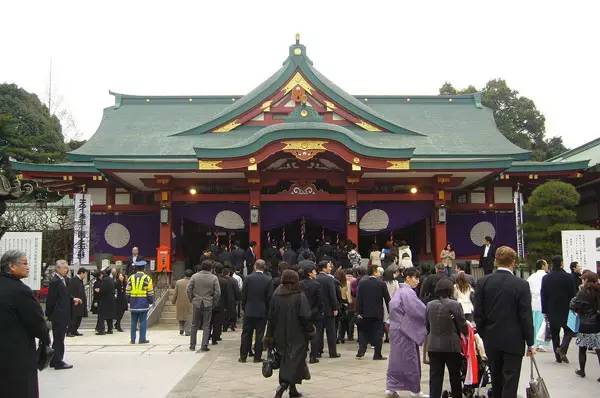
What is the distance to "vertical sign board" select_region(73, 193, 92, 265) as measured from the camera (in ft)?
60.2

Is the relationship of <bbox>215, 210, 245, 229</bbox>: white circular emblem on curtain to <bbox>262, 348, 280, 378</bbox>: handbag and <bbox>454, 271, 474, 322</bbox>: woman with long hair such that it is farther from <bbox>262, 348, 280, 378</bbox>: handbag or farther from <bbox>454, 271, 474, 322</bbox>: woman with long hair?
<bbox>262, 348, 280, 378</bbox>: handbag

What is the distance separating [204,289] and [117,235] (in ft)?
33.6

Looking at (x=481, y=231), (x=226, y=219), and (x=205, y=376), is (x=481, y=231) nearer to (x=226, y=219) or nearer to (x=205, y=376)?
(x=226, y=219)

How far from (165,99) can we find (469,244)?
45.7ft

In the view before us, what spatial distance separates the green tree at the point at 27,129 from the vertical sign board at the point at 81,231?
9787 millimetres

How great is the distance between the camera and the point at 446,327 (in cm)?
613

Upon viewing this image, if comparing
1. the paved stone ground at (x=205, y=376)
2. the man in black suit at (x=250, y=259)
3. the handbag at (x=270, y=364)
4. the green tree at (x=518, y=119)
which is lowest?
the paved stone ground at (x=205, y=376)

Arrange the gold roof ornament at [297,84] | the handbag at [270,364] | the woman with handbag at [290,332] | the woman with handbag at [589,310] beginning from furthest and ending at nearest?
the gold roof ornament at [297,84], the woman with handbag at [589,310], the handbag at [270,364], the woman with handbag at [290,332]

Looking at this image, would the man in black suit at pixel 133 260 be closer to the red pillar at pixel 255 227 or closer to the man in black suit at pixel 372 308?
the red pillar at pixel 255 227

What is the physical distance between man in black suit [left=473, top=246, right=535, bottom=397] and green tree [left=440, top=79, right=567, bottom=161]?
37.0m

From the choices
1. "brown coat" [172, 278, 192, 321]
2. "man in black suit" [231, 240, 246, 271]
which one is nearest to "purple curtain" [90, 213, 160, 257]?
"man in black suit" [231, 240, 246, 271]

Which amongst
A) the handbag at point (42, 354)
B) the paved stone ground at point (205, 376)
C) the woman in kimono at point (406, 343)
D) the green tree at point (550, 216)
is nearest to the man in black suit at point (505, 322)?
the woman in kimono at point (406, 343)

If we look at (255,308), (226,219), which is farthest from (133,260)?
(255,308)

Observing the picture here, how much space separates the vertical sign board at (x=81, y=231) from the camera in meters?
18.4
